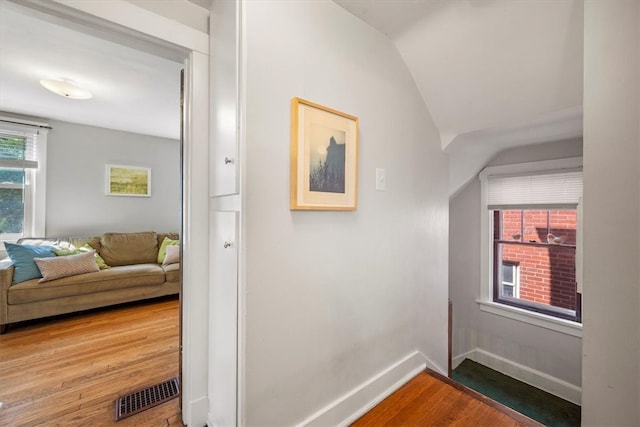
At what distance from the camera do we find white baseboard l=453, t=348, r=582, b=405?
2.67 meters

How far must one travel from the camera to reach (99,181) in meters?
4.05

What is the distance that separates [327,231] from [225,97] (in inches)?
30.2

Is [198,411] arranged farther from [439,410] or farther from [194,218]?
[439,410]

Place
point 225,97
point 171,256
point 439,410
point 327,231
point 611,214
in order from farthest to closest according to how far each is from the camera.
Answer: point 171,256, point 439,410, point 327,231, point 225,97, point 611,214

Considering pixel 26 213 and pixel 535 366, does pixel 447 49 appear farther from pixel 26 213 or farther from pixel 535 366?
pixel 26 213

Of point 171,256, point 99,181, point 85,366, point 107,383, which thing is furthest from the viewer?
point 99,181

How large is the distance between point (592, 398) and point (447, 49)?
1.73 m

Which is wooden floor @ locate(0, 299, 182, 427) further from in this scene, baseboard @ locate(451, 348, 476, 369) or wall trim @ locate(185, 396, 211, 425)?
baseboard @ locate(451, 348, 476, 369)

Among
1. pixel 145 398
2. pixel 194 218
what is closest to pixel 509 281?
pixel 194 218

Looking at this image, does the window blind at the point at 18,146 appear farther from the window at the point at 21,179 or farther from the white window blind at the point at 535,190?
the white window blind at the point at 535,190

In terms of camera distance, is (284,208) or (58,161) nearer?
(284,208)

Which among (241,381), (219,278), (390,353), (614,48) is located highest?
(614,48)

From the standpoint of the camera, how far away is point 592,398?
2.89 feet

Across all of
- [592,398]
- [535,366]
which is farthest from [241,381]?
[535,366]
